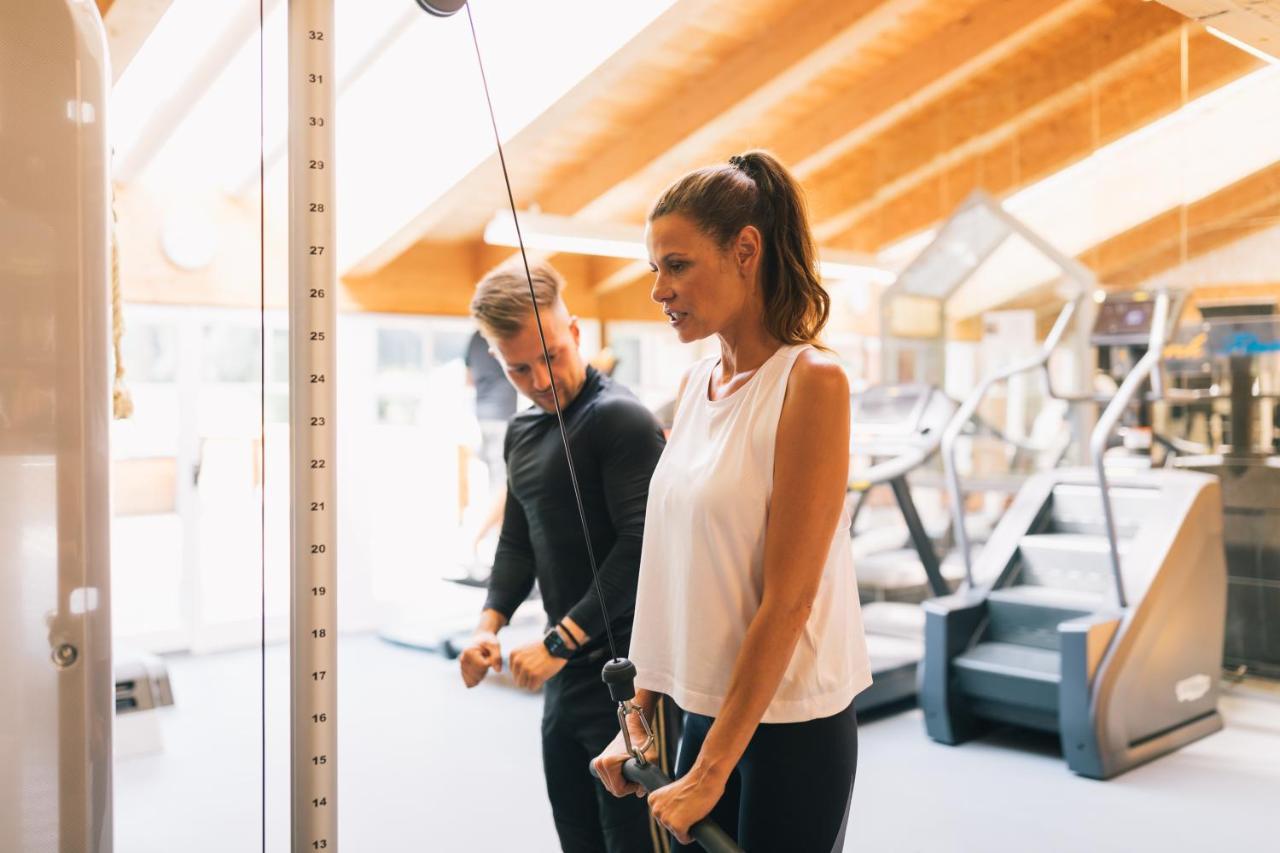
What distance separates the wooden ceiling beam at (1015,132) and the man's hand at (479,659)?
371 cm

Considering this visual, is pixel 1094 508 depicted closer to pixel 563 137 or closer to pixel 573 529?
pixel 563 137

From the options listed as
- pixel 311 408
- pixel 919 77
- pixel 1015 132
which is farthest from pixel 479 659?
pixel 1015 132

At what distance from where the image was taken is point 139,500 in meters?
6.18

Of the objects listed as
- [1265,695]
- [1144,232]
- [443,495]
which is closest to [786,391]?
[1265,695]

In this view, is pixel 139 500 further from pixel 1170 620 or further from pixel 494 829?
pixel 1170 620

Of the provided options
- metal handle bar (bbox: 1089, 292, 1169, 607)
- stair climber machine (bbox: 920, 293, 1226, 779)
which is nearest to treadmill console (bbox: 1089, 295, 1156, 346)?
stair climber machine (bbox: 920, 293, 1226, 779)

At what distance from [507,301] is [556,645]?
596 millimetres

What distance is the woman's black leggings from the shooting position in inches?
48.2

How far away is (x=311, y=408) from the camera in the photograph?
1075 mm

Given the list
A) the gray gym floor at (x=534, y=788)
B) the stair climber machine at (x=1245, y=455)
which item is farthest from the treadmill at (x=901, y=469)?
the stair climber machine at (x=1245, y=455)

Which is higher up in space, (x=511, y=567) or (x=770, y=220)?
(x=770, y=220)

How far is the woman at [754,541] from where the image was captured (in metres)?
1.16

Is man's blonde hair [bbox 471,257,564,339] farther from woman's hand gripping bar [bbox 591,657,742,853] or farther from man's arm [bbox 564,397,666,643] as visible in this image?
woman's hand gripping bar [bbox 591,657,742,853]

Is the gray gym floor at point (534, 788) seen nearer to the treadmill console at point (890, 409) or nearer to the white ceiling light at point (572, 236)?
the treadmill console at point (890, 409)
